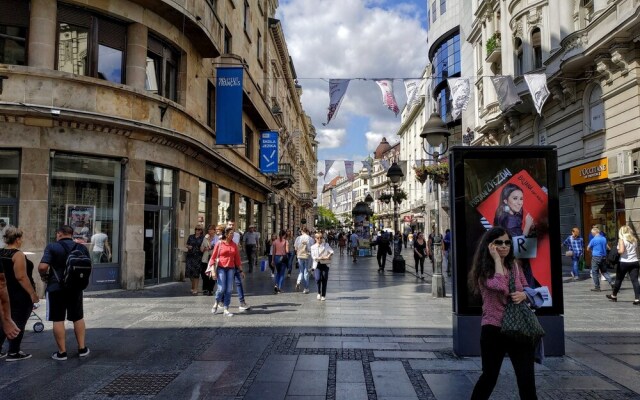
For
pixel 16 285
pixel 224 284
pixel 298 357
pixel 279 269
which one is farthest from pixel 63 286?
pixel 279 269

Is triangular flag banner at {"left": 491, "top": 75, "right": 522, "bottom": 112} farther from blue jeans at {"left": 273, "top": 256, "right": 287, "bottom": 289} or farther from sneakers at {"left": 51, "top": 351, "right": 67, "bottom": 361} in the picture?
sneakers at {"left": 51, "top": 351, "right": 67, "bottom": 361}

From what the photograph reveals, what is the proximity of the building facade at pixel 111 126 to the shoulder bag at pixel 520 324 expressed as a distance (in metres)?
8.81

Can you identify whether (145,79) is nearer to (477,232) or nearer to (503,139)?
(477,232)

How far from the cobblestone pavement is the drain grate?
0.04 ft

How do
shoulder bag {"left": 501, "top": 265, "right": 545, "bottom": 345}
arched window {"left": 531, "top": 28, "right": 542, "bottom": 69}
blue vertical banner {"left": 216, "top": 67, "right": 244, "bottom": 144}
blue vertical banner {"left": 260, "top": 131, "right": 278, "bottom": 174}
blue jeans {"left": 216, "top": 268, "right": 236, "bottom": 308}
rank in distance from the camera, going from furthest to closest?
blue vertical banner {"left": 260, "top": 131, "right": 278, "bottom": 174}, arched window {"left": 531, "top": 28, "right": 542, "bottom": 69}, blue vertical banner {"left": 216, "top": 67, "right": 244, "bottom": 144}, blue jeans {"left": 216, "top": 268, "right": 236, "bottom": 308}, shoulder bag {"left": 501, "top": 265, "right": 545, "bottom": 345}

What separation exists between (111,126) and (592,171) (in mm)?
17519

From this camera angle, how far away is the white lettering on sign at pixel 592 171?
18.2m

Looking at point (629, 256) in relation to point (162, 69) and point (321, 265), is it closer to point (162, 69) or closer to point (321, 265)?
point (321, 265)

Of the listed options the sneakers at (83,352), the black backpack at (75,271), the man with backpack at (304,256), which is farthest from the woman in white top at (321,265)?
the black backpack at (75,271)

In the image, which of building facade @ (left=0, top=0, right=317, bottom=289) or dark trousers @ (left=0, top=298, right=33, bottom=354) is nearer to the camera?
dark trousers @ (left=0, top=298, right=33, bottom=354)

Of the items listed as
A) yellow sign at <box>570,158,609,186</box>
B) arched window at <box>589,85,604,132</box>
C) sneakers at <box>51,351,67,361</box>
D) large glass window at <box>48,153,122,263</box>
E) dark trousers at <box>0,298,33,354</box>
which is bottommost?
sneakers at <box>51,351,67,361</box>

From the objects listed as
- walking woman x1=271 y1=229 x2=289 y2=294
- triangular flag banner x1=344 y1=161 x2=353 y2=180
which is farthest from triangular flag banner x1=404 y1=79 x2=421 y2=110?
triangular flag banner x1=344 y1=161 x2=353 y2=180

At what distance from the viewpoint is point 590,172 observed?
1912 cm

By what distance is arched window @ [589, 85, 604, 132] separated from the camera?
18594 mm
